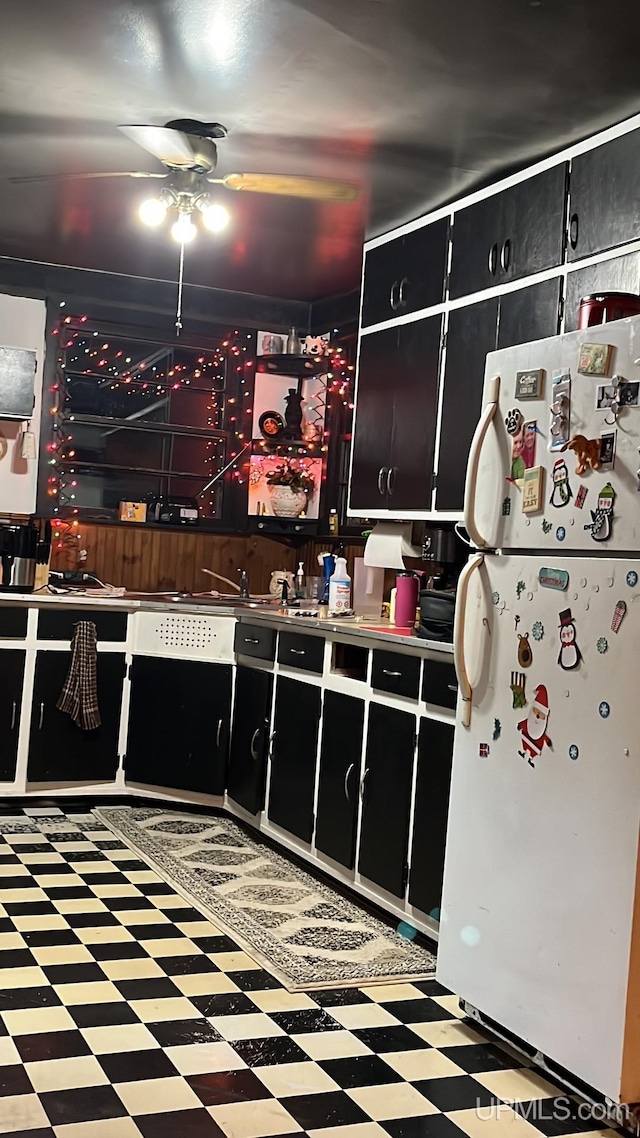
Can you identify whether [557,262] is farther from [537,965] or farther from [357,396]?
[537,965]

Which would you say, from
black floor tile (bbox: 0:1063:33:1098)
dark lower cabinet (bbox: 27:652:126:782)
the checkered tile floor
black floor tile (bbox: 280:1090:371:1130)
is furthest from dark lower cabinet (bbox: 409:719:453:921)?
dark lower cabinet (bbox: 27:652:126:782)

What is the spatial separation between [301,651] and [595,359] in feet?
7.51

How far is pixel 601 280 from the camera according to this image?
362 cm

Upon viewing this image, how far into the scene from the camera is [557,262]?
12.6 feet

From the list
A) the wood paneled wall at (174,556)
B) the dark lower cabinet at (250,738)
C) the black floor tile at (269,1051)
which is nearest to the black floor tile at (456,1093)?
the black floor tile at (269,1051)

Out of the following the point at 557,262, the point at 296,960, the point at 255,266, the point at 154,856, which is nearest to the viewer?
the point at 296,960

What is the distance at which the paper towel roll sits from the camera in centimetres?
507

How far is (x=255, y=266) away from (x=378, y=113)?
84.2 inches

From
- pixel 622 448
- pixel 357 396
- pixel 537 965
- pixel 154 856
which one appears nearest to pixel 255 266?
pixel 357 396

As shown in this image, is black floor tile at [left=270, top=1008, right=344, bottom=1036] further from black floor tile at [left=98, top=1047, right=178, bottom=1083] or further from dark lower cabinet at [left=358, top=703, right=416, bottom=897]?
dark lower cabinet at [left=358, top=703, right=416, bottom=897]

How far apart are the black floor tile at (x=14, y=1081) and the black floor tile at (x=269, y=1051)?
52 centimetres

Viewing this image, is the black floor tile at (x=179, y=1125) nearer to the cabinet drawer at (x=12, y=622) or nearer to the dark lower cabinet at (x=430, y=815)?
the dark lower cabinet at (x=430, y=815)

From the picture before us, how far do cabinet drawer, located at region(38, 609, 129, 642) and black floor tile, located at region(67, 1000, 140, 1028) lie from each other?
8.27 ft

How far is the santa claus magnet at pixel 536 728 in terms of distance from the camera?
2859 mm
